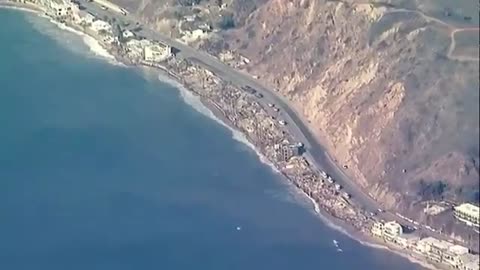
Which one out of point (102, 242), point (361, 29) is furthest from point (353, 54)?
point (102, 242)

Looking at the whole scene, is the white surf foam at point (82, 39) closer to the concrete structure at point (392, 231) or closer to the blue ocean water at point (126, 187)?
the blue ocean water at point (126, 187)

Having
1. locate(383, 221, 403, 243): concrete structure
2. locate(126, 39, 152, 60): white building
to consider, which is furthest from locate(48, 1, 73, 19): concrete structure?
locate(383, 221, 403, 243): concrete structure

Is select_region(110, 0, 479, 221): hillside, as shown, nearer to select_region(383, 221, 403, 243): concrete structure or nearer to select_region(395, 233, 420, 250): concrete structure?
select_region(383, 221, 403, 243): concrete structure

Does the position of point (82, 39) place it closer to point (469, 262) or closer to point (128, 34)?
point (128, 34)

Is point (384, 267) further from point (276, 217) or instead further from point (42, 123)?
point (42, 123)

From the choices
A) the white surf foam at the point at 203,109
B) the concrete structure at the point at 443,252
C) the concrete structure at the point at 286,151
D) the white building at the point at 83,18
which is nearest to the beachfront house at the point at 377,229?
the concrete structure at the point at 443,252

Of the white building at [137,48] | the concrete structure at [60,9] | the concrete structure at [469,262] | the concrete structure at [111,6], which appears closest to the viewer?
the concrete structure at [469,262]
